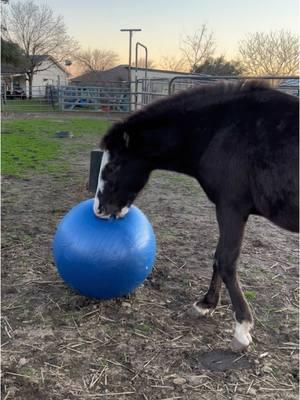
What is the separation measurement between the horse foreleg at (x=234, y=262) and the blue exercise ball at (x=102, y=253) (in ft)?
Answer: 2.11

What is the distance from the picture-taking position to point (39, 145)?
1121cm

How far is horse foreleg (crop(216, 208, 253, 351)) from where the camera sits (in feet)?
9.45

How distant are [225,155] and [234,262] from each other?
0.74 m

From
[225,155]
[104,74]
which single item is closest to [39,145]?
[225,155]

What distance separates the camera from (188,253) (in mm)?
4422

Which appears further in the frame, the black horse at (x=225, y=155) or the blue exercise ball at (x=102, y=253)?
the blue exercise ball at (x=102, y=253)

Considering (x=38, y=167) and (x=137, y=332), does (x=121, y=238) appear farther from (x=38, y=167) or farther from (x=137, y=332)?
(x=38, y=167)

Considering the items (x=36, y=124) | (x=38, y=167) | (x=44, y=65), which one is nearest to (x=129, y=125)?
(x=38, y=167)

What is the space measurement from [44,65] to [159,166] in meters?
58.9

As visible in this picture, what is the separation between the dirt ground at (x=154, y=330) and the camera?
2.53 m

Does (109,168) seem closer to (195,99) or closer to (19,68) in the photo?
(195,99)

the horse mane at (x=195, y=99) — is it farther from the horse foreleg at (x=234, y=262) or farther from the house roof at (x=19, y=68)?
the house roof at (x=19, y=68)

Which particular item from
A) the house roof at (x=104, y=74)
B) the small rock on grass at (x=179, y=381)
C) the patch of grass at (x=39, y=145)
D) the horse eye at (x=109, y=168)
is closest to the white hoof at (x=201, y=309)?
the small rock on grass at (x=179, y=381)

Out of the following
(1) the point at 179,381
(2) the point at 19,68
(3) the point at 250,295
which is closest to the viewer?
(1) the point at 179,381
